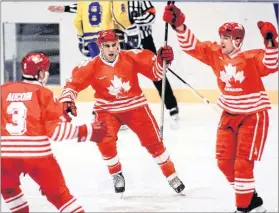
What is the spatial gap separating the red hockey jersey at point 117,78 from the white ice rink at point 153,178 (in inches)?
4.1

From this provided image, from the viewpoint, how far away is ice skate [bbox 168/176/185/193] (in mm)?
2867

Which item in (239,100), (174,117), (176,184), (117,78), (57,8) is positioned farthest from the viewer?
(174,117)

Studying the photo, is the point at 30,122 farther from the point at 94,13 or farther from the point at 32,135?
the point at 94,13

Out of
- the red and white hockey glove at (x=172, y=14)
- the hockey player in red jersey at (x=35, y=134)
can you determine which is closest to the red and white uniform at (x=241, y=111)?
the red and white hockey glove at (x=172, y=14)

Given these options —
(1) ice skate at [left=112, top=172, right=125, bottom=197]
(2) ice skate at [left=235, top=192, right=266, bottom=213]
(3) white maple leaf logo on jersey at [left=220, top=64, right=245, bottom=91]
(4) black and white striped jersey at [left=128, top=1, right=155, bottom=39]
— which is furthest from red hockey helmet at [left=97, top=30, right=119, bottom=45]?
(2) ice skate at [left=235, top=192, right=266, bottom=213]

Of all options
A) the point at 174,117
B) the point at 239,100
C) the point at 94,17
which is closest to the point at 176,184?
the point at 239,100

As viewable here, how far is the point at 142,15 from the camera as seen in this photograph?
300 cm

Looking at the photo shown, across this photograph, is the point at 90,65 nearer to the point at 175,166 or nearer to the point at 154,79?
the point at 154,79

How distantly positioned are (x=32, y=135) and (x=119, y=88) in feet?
1.62

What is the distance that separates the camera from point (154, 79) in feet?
9.29

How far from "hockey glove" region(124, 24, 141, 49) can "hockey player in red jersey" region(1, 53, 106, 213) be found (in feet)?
2.05

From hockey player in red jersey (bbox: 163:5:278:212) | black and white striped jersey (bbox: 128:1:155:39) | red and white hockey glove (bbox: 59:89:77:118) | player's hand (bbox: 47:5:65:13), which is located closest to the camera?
red and white hockey glove (bbox: 59:89:77:118)

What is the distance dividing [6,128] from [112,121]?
0.54 metres

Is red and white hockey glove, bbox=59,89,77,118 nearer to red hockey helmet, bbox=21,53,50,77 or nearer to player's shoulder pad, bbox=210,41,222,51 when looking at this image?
red hockey helmet, bbox=21,53,50,77
